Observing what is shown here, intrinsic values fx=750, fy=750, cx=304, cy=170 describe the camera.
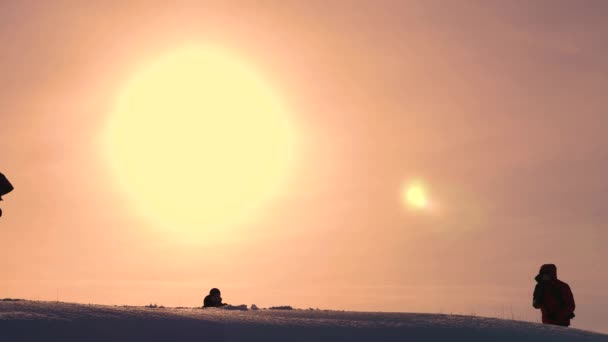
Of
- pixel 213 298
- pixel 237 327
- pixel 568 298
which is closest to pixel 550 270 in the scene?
pixel 568 298

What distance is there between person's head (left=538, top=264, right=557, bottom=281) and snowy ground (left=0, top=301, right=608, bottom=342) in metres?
6.23

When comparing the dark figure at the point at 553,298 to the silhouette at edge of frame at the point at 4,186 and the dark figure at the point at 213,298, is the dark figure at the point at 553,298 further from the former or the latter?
the silhouette at edge of frame at the point at 4,186

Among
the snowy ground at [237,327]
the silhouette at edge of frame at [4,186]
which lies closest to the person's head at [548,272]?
the snowy ground at [237,327]

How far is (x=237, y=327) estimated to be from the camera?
10.4 meters

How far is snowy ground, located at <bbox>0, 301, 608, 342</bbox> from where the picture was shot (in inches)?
371

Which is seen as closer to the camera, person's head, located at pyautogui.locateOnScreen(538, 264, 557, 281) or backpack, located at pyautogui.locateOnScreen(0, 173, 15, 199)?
backpack, located at pyautogui.locateOnScreen(0, 173, 15, 199)

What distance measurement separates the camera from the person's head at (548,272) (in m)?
18.8

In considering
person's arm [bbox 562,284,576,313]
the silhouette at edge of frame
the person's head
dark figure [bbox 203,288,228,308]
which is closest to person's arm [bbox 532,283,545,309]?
the person's head

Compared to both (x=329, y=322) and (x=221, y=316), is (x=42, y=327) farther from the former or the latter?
(x=329, y=322)

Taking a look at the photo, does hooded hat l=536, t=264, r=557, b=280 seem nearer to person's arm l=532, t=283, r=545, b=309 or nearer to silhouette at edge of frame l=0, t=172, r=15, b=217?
person's arm l=532, t=283, r=545, b=309

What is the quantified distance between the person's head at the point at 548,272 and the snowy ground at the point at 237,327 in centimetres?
623

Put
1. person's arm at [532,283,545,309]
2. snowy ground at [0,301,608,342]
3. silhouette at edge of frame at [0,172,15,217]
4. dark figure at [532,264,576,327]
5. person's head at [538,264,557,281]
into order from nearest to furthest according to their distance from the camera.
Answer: snowy ground at [0,301,608,342]
silhouette at edge of frame at [0,172,15,217]
dark figure at [532,264,576,327]
person's head at [538,264,557,281]
person's arm at [532,283,545,309]

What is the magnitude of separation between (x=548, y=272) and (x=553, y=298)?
65 cm

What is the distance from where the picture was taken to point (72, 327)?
31.2 feet
